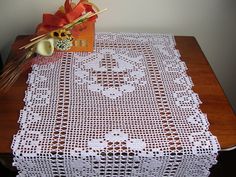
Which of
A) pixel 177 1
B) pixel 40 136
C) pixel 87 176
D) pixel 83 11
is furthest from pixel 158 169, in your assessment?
pixel 177 1

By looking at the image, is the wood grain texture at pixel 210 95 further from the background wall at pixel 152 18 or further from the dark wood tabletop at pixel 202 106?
the background wall at pixel 152 18

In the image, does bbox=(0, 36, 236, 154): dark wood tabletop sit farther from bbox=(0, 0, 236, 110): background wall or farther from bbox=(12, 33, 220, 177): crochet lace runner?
bbox=(0, 0, 236, 110): background wall

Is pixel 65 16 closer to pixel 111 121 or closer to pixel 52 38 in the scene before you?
pixel 52 38

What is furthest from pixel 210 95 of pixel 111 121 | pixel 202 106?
pixel 111 121

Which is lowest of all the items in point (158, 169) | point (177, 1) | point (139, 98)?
point (158, 169)

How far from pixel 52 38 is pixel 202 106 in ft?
1.68

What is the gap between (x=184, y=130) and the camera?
744mm

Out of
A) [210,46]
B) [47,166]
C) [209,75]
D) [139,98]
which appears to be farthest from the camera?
[210,46]

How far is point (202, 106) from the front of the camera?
823 mm

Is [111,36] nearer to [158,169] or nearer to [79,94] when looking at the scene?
[79,94]

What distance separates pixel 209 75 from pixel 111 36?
0.40m

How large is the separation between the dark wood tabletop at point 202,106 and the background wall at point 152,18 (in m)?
0.24

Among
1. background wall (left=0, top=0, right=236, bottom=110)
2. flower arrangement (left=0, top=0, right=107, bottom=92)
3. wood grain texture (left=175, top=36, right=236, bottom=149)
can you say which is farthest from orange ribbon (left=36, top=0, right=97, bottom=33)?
Answer: wood grain texture (left=175, top=36, right=236, bottom=149)

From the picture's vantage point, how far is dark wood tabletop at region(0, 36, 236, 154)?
72 centimetres
